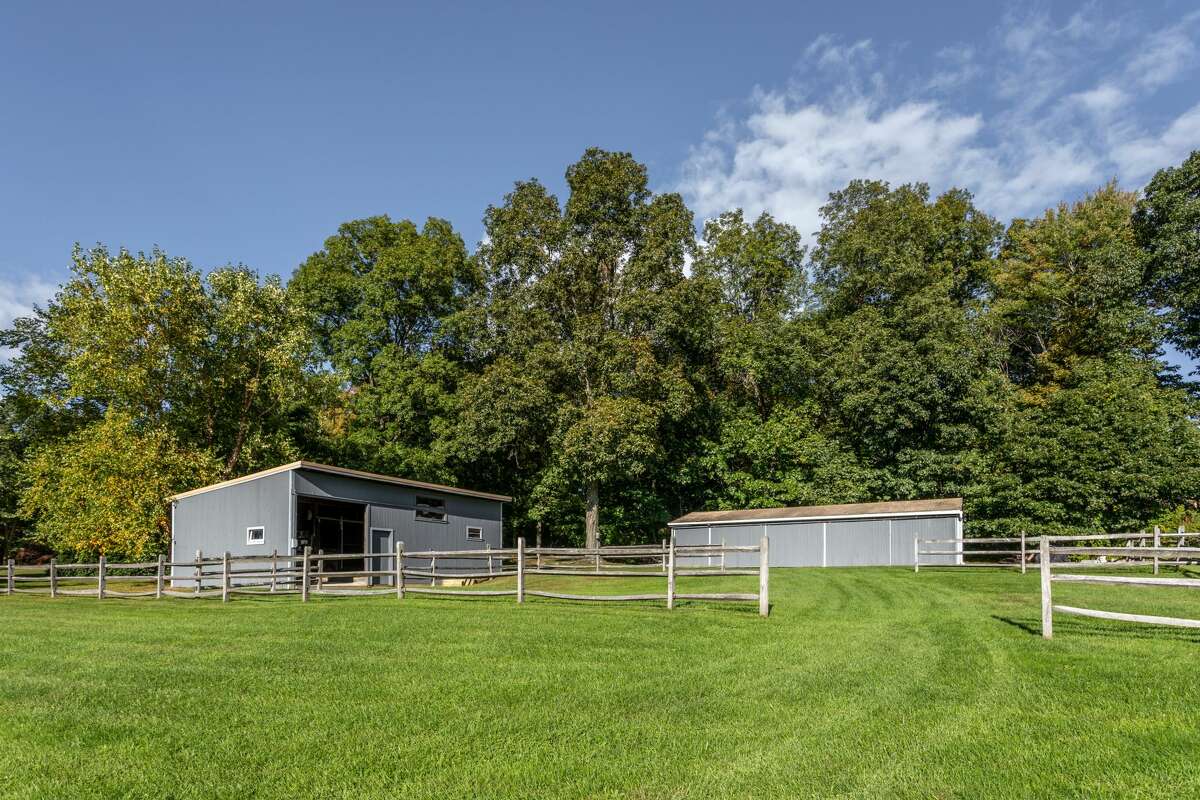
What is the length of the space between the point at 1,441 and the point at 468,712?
39347mm

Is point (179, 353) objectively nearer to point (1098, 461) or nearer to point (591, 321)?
point (591, 321)

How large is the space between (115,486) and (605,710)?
26.7 metres

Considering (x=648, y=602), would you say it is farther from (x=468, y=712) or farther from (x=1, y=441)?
(x=1, y=441)

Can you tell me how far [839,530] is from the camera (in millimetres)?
29188

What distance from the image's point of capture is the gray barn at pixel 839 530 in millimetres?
27297

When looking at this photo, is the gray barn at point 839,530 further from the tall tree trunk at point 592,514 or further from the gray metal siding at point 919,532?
the tall tree trunk at point 592,514

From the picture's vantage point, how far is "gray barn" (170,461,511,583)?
22.0 metres

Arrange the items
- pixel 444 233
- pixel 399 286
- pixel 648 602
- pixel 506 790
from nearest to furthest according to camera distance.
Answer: pixel 506 790 → pixel 648 602 → pixel 399 286 → pixel 444 233

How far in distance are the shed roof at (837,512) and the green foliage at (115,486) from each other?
1882 cm

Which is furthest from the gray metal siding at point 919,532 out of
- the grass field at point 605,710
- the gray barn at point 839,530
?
the grass field at point 605,710

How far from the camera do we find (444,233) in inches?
1662

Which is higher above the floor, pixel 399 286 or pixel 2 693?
pixel 399 286

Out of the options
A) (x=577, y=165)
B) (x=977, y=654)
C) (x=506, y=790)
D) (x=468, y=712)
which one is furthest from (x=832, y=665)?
(x=577, y=165)

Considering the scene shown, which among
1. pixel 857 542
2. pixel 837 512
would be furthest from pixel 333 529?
pixel 857 542
